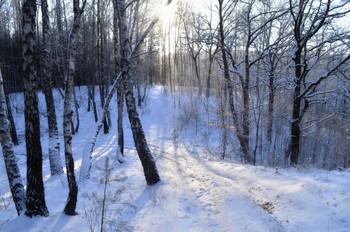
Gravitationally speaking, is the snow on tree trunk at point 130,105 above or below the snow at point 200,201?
above

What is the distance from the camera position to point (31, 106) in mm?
4887

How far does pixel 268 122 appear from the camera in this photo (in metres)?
15.8

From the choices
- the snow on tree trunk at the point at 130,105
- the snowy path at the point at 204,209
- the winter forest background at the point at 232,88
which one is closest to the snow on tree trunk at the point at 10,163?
the winter forest background at the point at 232,88

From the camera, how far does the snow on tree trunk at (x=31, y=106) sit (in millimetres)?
4828

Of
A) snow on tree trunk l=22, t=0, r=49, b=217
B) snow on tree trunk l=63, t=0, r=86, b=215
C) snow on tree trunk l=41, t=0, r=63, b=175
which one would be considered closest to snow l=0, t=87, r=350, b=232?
snow on tree trunk l=63, t=0, r=86, b=215

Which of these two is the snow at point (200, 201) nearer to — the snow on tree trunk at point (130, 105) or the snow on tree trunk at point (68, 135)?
the snow on tree trunk at point (68, 135)

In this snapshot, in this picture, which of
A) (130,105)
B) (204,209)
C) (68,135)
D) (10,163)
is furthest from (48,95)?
(204,209)

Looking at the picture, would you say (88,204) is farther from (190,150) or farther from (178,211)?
(190,150)

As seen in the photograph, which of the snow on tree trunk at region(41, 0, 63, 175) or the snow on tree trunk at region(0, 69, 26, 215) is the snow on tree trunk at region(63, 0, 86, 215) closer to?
the snow on tree trunk at region(0, 69, 26, 215)

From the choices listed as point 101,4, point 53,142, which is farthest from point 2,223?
point 101,4

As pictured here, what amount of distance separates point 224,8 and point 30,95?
39.5ft

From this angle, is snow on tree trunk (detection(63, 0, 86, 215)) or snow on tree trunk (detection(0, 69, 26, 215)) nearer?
snow on tree trunk (detection(63, 0, 86, 215))

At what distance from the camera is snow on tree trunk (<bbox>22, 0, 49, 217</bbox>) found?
4828 mm

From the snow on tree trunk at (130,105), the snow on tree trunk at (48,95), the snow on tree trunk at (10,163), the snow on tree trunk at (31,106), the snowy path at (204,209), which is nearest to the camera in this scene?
the snow on tree trunk at (31,106)
